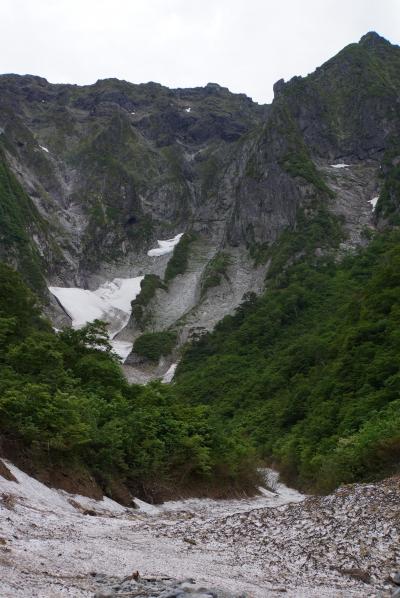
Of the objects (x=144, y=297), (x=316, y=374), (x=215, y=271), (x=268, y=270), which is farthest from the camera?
(x=144, y=297)

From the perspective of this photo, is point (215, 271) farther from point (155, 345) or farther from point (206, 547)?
point (206, 547)

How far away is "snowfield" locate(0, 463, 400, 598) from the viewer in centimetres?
802

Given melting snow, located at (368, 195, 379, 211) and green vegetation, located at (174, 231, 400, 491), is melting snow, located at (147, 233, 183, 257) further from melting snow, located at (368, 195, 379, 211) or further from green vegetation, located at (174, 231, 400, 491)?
green vegetation, located at (174, 231, 400, 491)

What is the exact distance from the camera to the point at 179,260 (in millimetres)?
154625

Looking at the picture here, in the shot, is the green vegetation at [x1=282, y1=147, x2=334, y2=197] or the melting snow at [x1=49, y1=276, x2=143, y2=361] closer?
the green vegetation at [x1=282, y1=147, x2=334, y2=197]

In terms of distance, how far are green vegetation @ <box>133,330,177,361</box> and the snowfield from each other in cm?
9194

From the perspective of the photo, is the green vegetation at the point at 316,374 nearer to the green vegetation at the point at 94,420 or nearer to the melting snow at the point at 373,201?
the green vegetation at the point at 94,420

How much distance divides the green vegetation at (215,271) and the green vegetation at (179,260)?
490 inches

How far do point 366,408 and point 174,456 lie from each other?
13259 millimetres

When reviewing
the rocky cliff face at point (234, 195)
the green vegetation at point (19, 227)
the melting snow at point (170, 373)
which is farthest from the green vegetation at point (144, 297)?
the melting snow at point (170, 373)

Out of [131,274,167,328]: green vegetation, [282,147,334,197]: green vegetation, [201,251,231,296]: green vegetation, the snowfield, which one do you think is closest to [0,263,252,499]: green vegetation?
the snowfield

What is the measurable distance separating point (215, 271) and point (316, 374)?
81.3 metres

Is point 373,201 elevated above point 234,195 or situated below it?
below

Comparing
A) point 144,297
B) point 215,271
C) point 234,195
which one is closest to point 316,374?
point 215,271
